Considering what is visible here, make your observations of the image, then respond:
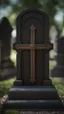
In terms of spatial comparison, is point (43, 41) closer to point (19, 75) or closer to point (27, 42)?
point (27, 42)

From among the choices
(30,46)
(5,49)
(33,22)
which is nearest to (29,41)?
(30,46)

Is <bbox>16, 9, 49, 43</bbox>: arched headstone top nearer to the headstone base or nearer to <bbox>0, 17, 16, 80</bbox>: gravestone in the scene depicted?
the headstone base

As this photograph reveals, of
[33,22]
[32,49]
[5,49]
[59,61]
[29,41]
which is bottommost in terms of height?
[59,61]

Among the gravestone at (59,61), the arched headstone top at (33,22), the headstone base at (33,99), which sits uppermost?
the arched headstone top at (33,22)

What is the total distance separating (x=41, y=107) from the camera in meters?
6.31

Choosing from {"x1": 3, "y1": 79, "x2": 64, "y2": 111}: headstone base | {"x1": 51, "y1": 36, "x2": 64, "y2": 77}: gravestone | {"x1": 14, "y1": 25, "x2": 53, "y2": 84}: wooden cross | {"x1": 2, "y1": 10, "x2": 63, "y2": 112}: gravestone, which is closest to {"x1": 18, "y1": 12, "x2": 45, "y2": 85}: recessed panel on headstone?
{"x1": 2, "y1": 10, "x2": 63, "y2": 112}: gravestone

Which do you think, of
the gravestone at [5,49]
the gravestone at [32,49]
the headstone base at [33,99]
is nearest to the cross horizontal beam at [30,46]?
the gravestone at [32,49]

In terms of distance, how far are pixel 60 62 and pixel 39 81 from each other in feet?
18.4

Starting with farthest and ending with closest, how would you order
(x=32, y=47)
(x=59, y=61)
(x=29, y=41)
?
(x=59, y=61)
(x=29, y=41)
(x=32, y=47)

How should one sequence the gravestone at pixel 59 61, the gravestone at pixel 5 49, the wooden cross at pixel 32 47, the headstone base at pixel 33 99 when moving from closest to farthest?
the headstone base at pixel 33 99, the wooden cross at pixel 32 47, the gravestone at pixel 59 61, the gravestone at pixel 5 49

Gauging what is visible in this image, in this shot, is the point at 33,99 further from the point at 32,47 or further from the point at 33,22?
the point at 33,22

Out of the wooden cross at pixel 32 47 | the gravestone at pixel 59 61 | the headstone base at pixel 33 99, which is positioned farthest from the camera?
the gravestone at pixel 59 61

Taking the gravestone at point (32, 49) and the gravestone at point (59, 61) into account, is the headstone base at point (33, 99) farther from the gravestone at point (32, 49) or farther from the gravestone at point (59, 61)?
the gravestone at point (59, 61)

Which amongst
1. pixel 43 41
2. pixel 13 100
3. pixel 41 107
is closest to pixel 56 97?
pixel 41 107
